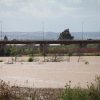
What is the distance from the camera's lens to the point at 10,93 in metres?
8.45

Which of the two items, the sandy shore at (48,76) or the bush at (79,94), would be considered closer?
the bush at (79,94)

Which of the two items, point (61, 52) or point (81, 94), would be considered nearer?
point (81, 94)

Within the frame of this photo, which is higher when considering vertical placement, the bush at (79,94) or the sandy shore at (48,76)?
the bush at (79,94)

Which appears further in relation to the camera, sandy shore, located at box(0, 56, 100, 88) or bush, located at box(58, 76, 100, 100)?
sandy shore, located at box(0, 56, 100, 88)

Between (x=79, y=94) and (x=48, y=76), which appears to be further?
(x=48, y=76)

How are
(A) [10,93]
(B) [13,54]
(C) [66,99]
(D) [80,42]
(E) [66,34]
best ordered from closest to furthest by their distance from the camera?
(C) [66,99] < (A) [10,93] < (B) [13,54] < (D) [80,42] < (E) [66,34]

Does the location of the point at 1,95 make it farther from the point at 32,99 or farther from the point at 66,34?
the point at 66,34

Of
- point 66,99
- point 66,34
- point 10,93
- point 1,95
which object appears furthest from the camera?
point 66,34

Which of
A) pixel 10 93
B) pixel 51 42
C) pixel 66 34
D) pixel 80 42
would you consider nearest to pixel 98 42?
pixel 80 42

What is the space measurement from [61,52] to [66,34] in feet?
178


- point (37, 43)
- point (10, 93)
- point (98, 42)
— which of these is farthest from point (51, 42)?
point (10, 93)

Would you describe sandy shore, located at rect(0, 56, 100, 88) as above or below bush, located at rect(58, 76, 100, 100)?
below

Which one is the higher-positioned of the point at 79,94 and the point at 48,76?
the point at 79,94

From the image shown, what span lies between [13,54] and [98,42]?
26.8 meters
